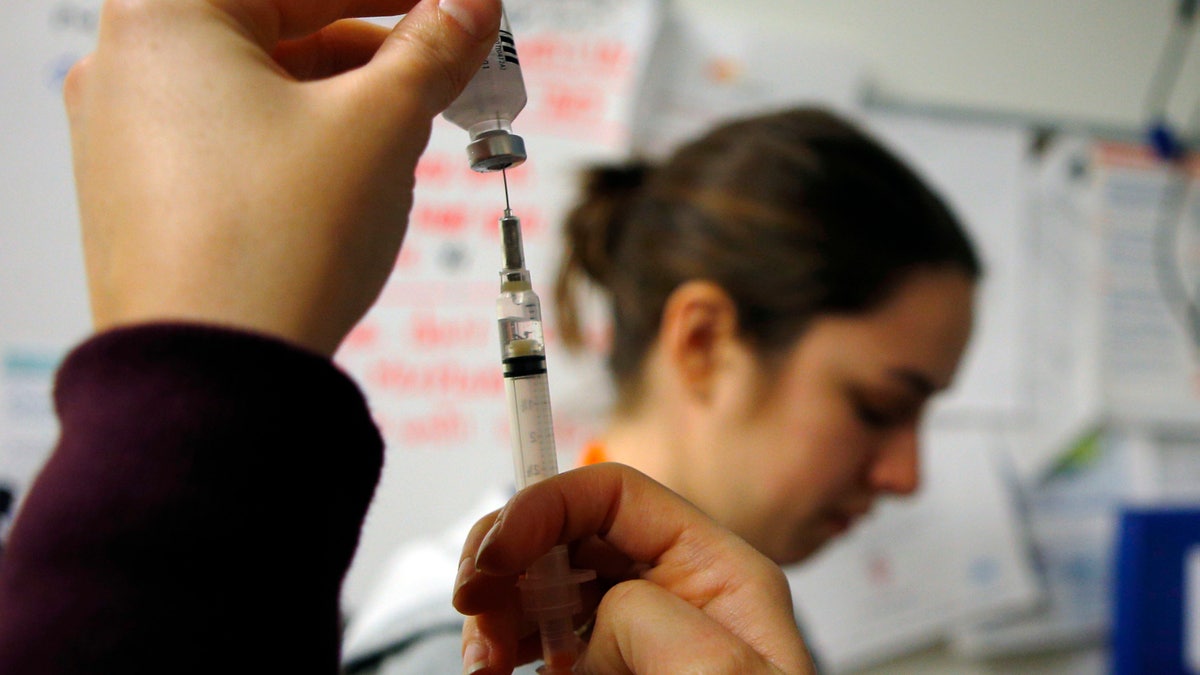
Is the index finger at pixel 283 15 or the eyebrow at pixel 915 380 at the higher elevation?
the index finger at pixel 283 15

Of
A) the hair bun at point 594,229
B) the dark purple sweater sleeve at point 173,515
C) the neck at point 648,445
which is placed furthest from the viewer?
the hair bun at point 594,229

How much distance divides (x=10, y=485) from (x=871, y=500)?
866mm

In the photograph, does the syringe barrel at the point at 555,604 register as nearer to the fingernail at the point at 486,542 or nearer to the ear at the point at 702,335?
the fingernail at the point at 486,542

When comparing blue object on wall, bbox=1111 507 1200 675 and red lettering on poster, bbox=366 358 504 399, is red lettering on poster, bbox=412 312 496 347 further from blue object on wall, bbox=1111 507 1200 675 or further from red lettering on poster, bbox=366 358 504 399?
blue object on wall, bbox=1111 507 1200 675

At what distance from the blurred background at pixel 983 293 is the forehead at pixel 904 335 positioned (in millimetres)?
272

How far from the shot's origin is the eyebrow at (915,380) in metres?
0.82

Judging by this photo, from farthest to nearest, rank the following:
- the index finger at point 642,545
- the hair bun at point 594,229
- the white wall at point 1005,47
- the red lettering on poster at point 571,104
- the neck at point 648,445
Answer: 1. the white wall at point 1005,47
2. the red lettering on poster at point 571,104
3. the hair bun at point 594,229
4. the neck at point 648,445
5. the index finger at point 642,545

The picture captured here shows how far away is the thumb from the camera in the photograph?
0.88 ft

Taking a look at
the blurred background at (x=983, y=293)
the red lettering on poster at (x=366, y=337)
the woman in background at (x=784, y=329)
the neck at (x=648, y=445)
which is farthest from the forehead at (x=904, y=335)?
the red lettering on poster at (x=366, y=337)

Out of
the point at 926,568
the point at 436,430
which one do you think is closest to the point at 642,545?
the point at 436,430

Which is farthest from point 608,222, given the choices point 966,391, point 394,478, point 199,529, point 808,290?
point 199,529

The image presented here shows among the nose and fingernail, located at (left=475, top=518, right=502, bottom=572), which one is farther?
the nose

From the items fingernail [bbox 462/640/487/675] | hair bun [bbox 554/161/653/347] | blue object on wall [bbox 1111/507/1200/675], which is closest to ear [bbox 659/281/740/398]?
hair bun [bbox 554/161/653/347]

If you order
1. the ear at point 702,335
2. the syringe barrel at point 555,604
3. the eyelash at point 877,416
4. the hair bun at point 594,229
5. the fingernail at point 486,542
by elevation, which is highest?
the hair bun at point 594,229
